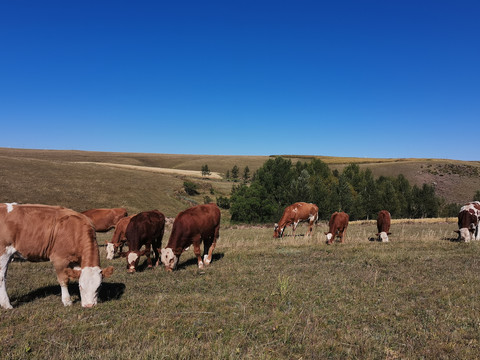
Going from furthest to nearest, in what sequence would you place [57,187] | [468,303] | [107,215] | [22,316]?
[57,187] → [107,215] → [468,303] → [22,316]

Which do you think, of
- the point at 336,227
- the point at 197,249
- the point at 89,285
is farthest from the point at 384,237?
the point at 89,285

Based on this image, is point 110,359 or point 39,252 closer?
point 110,359

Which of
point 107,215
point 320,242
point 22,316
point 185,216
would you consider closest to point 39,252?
point 22,316

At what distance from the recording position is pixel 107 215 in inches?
743

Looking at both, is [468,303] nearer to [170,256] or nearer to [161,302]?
[161,302]

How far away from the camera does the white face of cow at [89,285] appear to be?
675 centimetres

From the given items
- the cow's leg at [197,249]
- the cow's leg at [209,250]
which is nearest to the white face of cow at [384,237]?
the cow's leg at [209,250]

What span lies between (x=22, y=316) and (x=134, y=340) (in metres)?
2.89

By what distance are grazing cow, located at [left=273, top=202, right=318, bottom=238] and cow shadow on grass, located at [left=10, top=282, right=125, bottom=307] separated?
13.3 meters

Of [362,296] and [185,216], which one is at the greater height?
[185,216]

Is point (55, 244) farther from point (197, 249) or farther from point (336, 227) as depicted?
point (336, 227)

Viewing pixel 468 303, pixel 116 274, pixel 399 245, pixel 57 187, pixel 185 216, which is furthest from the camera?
pixel 57 187

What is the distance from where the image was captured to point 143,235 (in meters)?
11.6

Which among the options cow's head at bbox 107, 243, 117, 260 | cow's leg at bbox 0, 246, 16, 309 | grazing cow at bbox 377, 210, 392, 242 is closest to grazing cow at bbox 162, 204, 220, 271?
cow's head at bbox 107, 243, 117, 260
